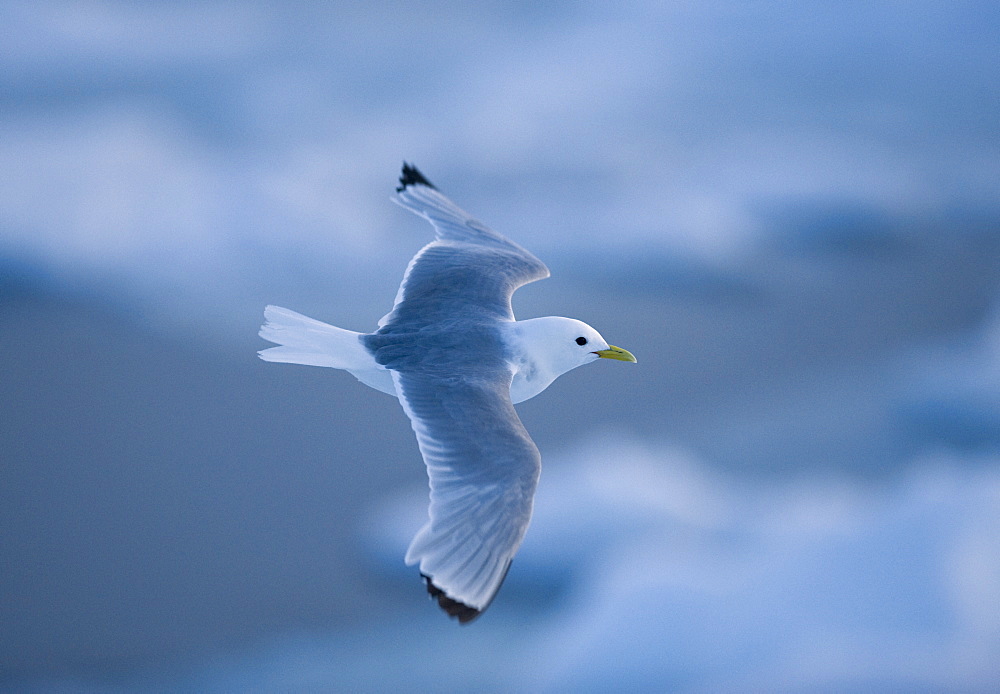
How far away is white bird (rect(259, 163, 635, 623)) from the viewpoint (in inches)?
38.1

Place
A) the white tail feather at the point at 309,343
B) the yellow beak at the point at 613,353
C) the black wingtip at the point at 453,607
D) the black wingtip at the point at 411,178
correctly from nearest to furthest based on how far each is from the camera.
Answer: the black wingtip at the point at 453,607 → the white tail feather at the point at 309,343 → the yellow beak at the point at 613,353 → the black wingtip at the point at 411,178

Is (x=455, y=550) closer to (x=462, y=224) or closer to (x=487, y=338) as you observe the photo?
(x=487, y=338)

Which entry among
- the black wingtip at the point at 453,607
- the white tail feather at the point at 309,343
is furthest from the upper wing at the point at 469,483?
the white tail feather at the point at 309,343

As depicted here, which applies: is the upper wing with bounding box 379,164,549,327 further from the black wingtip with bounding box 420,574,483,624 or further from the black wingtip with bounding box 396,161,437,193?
the black wingtip with bounding box 420,574,483,624

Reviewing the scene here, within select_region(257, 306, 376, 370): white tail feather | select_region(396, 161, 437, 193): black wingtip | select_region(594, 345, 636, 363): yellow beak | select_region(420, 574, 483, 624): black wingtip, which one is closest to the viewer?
select_region(420, 574, 483, 624): black wingtip

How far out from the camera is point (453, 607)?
92 centimetres

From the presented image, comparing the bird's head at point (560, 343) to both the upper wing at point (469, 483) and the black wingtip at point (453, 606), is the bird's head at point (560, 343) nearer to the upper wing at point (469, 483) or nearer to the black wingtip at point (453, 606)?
the upper wing at point (469, 483)

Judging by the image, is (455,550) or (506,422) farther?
(506,422)

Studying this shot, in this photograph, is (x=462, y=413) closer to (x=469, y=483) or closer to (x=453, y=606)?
(x=469, y=483)

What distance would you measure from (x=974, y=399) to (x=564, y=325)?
46.8 inches

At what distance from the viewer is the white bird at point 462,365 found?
0.97m

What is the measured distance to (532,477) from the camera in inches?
41.1

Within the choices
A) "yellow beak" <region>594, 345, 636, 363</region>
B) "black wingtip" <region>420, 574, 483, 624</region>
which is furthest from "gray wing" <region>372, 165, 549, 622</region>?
"yellow beak" <region>594, 345, 636, 363</region>

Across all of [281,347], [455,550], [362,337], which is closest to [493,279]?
[362,337]
